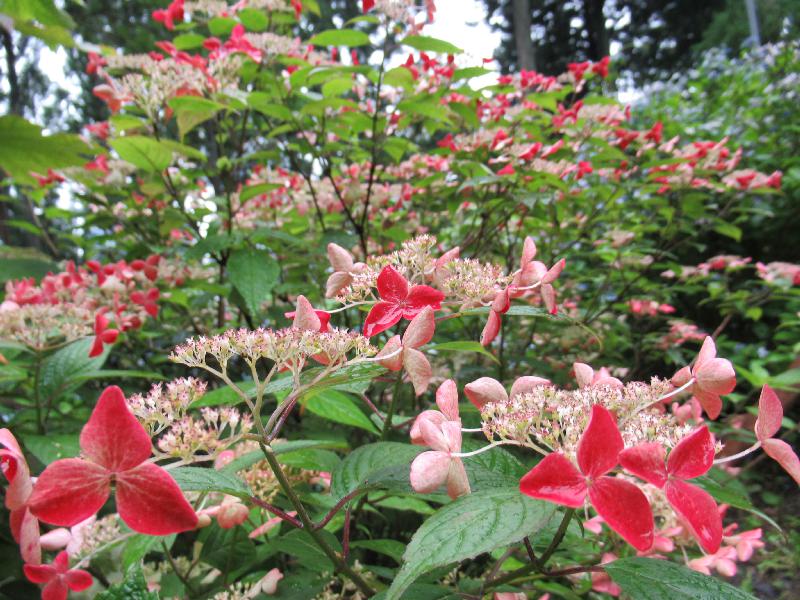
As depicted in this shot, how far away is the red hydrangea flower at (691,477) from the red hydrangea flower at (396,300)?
302mm

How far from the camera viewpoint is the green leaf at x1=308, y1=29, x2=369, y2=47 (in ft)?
4.67

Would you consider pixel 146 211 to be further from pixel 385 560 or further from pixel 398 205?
pixel 385 560

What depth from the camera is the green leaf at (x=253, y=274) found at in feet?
4.62

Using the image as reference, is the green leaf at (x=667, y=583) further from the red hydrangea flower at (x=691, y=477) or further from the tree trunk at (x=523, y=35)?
the tree trunk at (x=523, y=35)

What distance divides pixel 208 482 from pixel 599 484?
0.36 meters

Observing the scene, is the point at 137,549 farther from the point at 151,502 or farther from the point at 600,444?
the point at 600,444

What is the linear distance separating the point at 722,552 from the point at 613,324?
1672mm

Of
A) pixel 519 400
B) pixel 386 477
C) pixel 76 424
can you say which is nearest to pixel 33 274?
pixel 76 424

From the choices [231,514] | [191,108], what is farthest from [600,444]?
[191,108]

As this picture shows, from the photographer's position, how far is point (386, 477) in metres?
0.60

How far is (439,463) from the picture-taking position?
475 mm

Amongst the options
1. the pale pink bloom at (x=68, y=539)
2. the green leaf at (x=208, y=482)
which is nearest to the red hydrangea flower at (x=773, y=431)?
the green leaf at (x=208, y=482)

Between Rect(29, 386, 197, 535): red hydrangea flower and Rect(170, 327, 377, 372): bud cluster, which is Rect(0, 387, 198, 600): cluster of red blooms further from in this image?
Rect(170, 327, 377, 372): bud cluster

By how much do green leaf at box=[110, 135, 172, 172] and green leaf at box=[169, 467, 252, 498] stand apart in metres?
1.15
